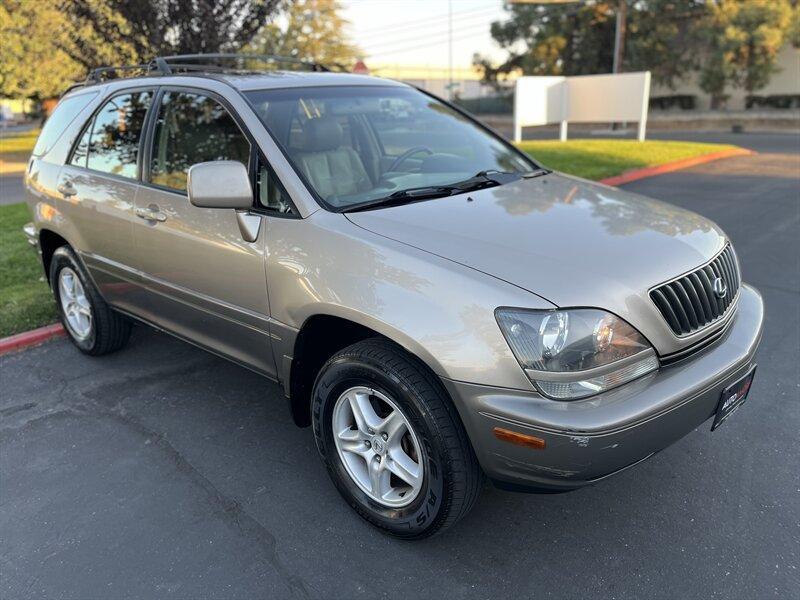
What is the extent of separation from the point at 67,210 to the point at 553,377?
350 centimetres

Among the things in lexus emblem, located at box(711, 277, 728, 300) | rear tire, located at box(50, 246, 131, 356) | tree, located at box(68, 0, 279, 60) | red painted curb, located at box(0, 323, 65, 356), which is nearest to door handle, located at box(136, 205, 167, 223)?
rear tire, located at box(50, 246, 131, 356)

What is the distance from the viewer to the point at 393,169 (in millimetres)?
3355

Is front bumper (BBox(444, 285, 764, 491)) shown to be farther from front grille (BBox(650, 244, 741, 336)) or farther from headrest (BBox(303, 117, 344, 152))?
headrest (BBox(303, 117, 344, 152))

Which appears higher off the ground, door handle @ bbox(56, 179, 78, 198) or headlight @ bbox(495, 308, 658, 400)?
door handle @ bbox(56, 179, 78, 198)

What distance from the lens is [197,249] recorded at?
3.16m

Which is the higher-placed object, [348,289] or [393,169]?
[393,169]

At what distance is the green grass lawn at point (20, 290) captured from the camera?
502 cm

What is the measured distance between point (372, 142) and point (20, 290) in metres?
3.94

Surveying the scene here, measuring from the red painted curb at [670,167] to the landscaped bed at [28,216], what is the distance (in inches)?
5.0

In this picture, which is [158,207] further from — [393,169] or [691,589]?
[691,589]

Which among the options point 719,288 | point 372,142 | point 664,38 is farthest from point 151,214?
point 664,38

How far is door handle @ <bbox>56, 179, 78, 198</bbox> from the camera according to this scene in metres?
4.11

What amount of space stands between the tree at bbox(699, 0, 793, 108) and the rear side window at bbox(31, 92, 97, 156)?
28.1 metres

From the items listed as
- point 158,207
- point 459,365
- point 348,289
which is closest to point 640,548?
point 459,365
